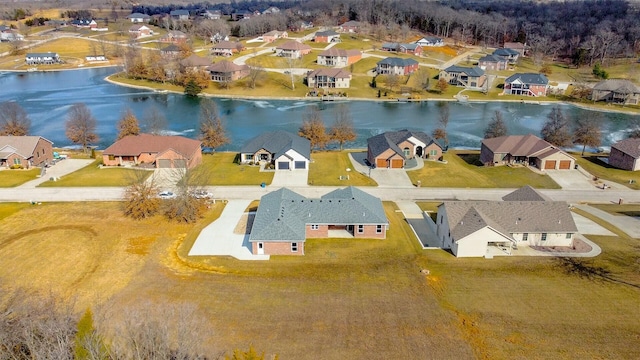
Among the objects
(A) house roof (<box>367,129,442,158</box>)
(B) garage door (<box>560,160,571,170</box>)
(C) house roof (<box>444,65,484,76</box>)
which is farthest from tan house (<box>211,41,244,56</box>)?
(B) garage door (<box>560,160,571,170</box>)

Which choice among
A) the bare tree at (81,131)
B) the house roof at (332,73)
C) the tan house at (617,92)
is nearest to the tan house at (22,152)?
the bare tree at (81,131)

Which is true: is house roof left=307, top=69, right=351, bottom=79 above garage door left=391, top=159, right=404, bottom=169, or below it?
above

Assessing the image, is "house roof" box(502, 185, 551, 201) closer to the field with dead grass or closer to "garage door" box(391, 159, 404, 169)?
the field with dead grass

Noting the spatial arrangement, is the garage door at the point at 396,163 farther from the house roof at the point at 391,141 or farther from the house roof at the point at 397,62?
the house roof at the point at 397,62

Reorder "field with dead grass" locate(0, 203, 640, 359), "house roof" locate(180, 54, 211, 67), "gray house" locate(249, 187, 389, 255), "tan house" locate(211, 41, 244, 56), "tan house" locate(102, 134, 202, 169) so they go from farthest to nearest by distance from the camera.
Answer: "tan house" locate(211, 41, 244, 56) < "house roof" locate(180, 54, 211, 67) < "tan house" locate(102, 134, 202, 169) < "gray house" locate(249, 187, 389, 255) < "field with dead grass" locate(0, 203, 640, 359)

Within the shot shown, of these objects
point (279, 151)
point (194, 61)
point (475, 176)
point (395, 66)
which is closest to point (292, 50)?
Answer: point (194, 61)

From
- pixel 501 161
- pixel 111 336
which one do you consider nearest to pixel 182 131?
pixel 501 161

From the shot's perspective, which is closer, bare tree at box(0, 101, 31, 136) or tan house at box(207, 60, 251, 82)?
bare tree at box(0, 101, 31, 136)

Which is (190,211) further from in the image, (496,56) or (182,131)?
(496,56)
